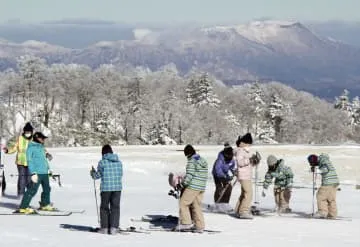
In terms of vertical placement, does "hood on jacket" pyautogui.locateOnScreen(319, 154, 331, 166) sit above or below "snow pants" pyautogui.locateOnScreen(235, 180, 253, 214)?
above

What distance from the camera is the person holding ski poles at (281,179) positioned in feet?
64.8

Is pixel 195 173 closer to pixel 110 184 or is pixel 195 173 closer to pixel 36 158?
pixel 110 184

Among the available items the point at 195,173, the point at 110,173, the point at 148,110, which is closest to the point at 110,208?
the point at 110,173

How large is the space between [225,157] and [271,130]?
276ft

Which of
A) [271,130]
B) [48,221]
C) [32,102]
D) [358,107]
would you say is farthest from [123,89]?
[48,221]

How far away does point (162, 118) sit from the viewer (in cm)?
9519

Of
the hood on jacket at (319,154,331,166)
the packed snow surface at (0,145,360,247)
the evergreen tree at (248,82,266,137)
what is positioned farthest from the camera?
the evergreen tree at (248,82,266,137)

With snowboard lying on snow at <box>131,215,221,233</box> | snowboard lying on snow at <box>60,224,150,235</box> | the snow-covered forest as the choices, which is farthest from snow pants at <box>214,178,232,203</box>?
the snow-covered forest

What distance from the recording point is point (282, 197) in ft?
65.9

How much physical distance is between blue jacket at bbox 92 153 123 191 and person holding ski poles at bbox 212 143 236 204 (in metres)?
4.89

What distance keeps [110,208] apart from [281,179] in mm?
6317

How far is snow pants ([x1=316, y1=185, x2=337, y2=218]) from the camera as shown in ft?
61.7

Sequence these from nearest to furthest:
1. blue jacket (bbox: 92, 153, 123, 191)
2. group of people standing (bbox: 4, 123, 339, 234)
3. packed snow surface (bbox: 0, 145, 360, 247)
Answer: packed snow surface (bbox: 0, 145, 360, 247) → blue jacket (bbox: 92, 153, 123, 191) → group of people standing (bbox: 4, 123, 339, 234)

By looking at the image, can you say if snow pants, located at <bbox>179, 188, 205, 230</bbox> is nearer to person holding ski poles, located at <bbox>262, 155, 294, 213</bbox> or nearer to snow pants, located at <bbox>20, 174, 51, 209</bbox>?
snow pants, located at <bbox>20, 174, 51, 209</bbox>
